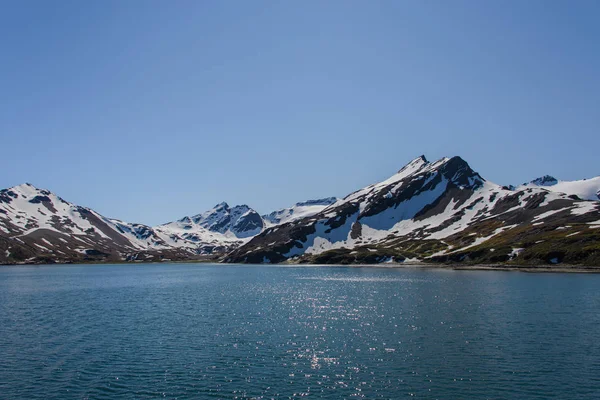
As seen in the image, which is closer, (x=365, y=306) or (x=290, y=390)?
(x=290, y=390)

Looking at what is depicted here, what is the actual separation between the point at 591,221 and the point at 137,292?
620 ft

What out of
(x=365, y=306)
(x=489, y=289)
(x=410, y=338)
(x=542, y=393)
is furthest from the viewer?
(x=489, y=289)

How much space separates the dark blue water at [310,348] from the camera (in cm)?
3944

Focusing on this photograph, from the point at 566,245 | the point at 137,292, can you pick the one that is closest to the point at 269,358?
the point at 137,292

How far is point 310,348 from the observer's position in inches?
2109

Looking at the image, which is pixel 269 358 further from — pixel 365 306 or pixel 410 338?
pixel 365 306

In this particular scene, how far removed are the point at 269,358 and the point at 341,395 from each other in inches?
541

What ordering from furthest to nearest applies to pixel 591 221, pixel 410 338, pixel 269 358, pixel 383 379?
pixel 591 221, pixel 410 338, pixel 269 358, pixel 383 379

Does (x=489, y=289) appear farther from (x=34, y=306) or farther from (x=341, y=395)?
(x=34, y=306)

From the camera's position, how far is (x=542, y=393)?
1460 inches

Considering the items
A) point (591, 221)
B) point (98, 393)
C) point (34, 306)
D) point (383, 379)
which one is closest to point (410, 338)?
point (383, 379)

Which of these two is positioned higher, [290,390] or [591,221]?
[591,221]

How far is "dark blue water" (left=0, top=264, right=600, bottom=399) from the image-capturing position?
3944 centimetres

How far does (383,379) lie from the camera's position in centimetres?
4147
